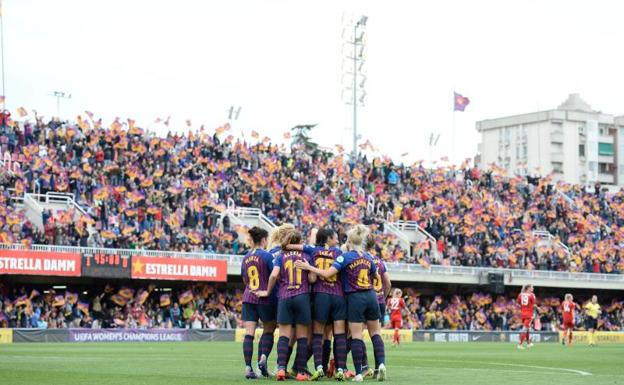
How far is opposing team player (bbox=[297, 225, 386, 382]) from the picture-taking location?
16.3 m

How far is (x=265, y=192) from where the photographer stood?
52.8 metres

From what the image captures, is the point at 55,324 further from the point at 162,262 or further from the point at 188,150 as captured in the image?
the point at 188,150

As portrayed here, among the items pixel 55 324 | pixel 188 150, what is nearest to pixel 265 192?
pixel 188 150

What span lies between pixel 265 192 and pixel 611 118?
74.7m

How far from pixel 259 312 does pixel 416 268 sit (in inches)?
1419

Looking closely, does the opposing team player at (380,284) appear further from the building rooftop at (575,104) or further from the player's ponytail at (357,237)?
the building rooftop at (575,104)

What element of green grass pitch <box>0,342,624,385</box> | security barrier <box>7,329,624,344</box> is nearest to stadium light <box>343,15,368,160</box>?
security barrier <box>7,329,624,344</box>

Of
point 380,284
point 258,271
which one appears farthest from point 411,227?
point 258,271

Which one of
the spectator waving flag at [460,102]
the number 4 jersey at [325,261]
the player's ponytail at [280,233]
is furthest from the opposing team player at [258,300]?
the spectator waving flag at [460,102]

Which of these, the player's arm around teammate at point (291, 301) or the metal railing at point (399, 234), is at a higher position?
the metal railing at point (399, 234)

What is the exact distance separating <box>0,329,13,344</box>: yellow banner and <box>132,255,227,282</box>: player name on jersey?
27.2 feet

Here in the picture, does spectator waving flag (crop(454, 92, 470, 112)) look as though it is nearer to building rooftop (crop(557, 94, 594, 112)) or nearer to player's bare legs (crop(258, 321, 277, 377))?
building rooftop (crop(557, 94, 594, 112))

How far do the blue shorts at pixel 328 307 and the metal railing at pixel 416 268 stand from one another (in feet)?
88.5

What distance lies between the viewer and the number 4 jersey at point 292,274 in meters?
16.2
